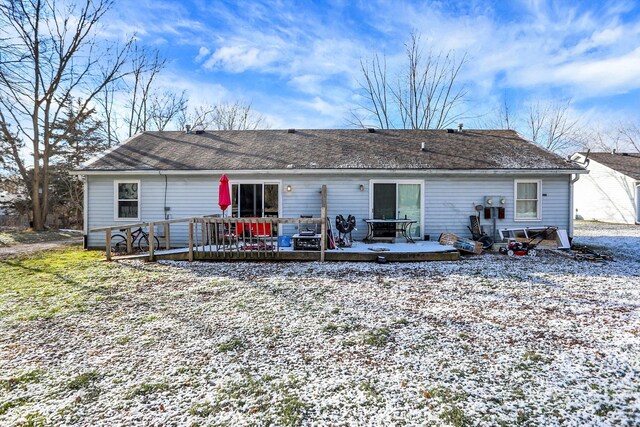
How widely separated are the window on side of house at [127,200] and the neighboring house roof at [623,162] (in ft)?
84.3

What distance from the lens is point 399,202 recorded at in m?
Result: 9.63

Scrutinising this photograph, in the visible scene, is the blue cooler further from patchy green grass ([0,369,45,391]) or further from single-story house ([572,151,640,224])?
single-story house ([572,151,640,224])

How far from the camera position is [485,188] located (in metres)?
9.54

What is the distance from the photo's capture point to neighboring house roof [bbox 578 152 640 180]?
18681 millimetres

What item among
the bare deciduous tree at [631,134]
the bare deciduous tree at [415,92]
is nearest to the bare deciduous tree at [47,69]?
the bare deciduous tree at [415,92]

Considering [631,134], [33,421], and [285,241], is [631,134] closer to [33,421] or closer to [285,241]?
[285,241]

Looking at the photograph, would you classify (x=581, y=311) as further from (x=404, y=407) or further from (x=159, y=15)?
(x=159, y=15)

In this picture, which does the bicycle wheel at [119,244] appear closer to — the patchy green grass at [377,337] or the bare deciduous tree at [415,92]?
the patchy green grass at [377,337]

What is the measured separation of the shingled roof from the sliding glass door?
2.06 ft

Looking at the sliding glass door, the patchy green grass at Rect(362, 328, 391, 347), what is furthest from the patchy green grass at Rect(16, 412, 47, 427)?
the sliding glass door

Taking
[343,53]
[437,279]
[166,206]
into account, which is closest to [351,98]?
[343,53]

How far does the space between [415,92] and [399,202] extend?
16547 millimetres

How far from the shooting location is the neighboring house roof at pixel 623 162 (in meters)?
18.7

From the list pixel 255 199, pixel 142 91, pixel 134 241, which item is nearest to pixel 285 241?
pixel 255 199
